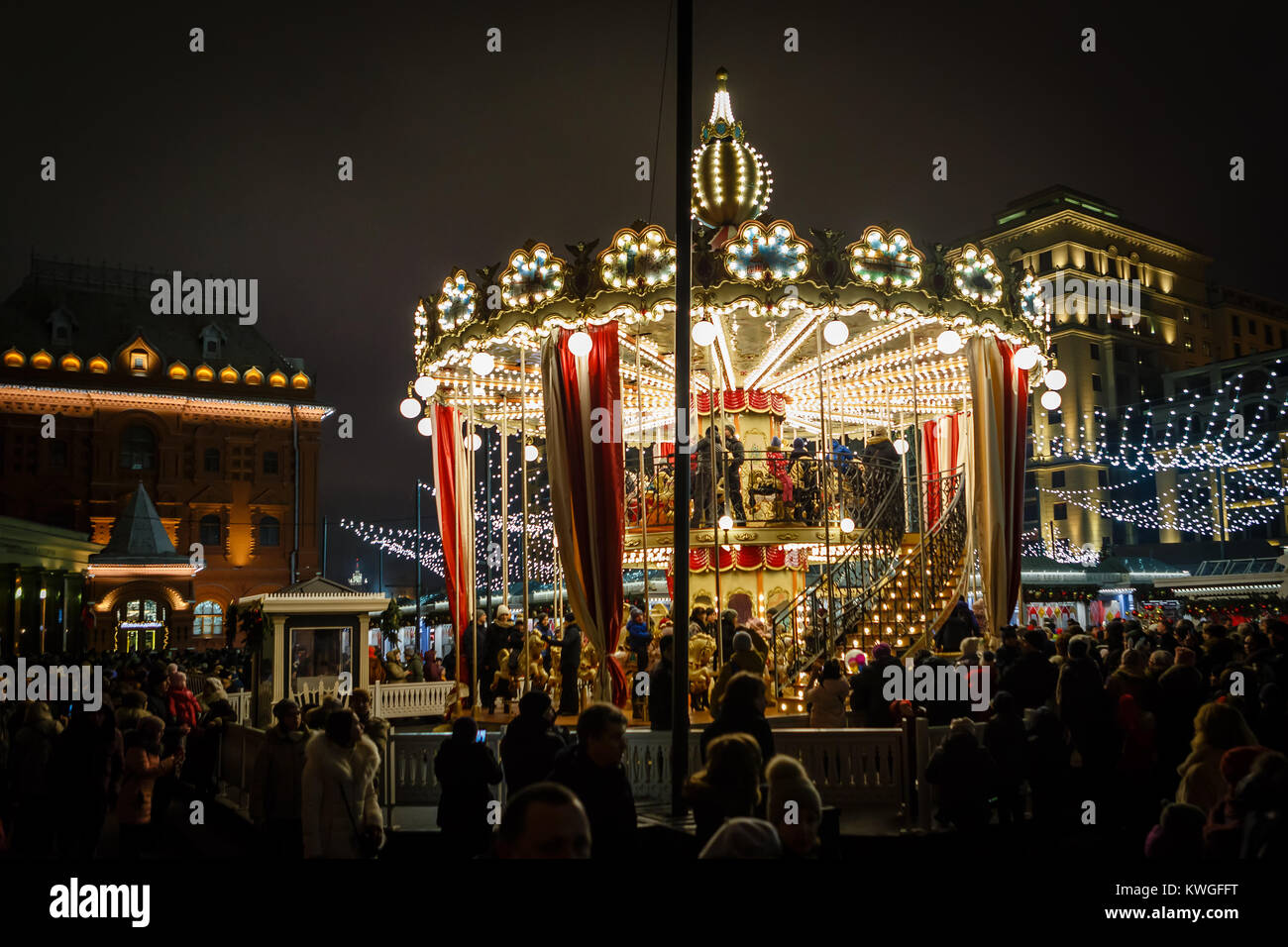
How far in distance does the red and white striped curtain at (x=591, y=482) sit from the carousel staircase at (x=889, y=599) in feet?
11.0

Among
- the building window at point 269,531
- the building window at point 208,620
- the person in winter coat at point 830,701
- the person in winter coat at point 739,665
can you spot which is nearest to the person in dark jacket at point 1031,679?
the person in winter coat at point 830,701

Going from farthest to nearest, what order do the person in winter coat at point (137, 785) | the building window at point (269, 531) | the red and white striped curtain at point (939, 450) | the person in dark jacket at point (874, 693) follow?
1. the building window at point (269, 531)
2. the red and white striped curtain at point (939, 450)
3. the person in dark jacket at point (874, 693)
4. the person in winter coat at point (137, 785)

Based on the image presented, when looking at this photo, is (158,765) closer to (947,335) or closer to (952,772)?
(952,772)

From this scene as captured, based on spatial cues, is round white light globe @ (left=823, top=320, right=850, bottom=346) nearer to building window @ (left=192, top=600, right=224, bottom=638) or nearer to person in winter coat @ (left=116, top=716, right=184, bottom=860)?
person in winter coat @ (left=116, top=716, right=184, bottom=860)

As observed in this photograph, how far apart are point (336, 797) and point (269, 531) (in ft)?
144

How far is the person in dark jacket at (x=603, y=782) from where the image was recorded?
492 cm

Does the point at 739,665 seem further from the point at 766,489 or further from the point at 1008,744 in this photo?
the point at 766,489

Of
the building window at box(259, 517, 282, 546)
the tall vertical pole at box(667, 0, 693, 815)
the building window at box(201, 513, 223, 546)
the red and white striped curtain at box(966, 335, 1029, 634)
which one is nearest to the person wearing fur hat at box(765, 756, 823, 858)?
the tall vertical pole at box(667, 0, 693, 815)

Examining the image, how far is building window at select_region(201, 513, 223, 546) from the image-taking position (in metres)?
45.9

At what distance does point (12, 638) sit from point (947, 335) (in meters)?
25.4

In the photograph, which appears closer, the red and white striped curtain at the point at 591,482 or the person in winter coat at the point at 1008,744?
the person in winter coat at the point at 1008,744

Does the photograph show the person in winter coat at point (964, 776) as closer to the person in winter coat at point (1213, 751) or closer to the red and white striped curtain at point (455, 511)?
the person in winter coat at point (1213, 751)
